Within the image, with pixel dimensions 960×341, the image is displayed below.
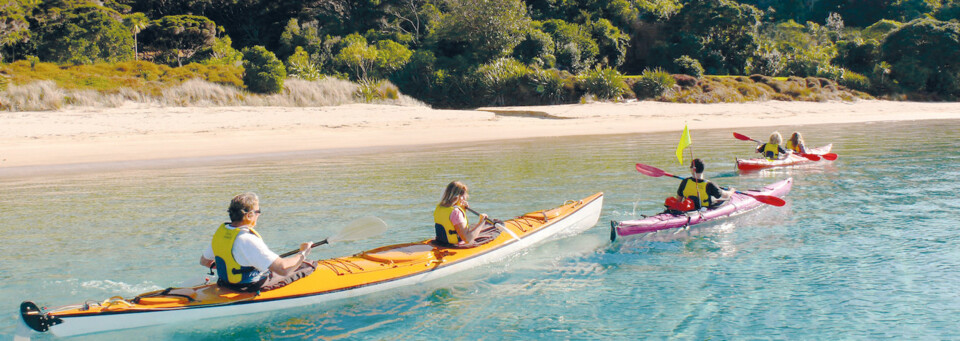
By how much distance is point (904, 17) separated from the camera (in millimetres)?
49031

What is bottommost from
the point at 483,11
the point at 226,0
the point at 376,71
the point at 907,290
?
the point at 907,290

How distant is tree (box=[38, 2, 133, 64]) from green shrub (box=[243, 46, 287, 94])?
894 centimetres

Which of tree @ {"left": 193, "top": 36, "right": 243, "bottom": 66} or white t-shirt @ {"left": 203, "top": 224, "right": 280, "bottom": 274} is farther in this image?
tree @ {"left": 193, "top": 36, "right": 243, "bottom": 66}

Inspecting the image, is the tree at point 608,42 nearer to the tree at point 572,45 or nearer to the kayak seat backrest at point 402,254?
the tree at point 572,45

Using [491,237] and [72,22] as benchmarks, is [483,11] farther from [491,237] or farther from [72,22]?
[491,237]

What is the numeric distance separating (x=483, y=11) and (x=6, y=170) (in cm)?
2127

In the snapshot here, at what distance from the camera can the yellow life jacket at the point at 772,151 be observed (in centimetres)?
1433

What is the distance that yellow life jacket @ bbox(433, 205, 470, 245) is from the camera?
7.16 meters

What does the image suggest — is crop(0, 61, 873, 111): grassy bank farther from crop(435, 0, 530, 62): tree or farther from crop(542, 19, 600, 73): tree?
crop(542, 19, 600, 73): tree

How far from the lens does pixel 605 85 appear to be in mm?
28344

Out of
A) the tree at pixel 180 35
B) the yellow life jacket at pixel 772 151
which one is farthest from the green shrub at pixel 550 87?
the tree at pixel 180 35

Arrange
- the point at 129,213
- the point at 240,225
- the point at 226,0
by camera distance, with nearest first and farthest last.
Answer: the point at 240,225 < the point at 129,213 < the point at 226,0

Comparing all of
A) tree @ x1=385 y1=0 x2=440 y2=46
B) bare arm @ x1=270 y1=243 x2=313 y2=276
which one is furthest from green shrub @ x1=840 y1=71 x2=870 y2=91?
bare arm @ x1=270 y1=243 x2=313 y2=276

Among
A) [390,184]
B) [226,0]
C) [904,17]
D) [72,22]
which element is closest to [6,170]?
[390,184]
